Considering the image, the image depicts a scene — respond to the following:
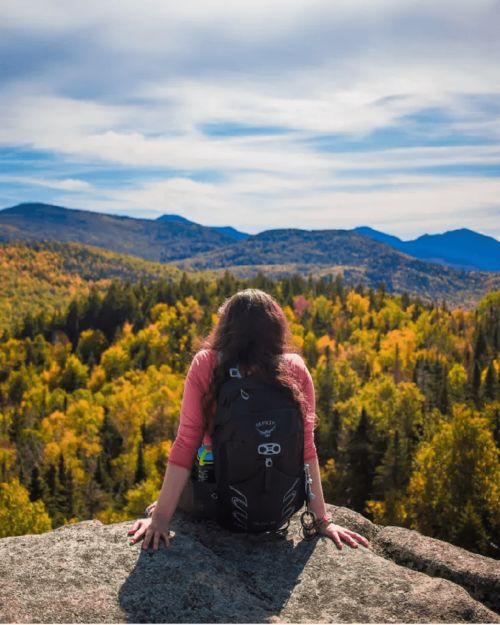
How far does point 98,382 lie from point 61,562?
14656 cm

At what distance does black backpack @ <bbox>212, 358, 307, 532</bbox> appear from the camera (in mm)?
6523

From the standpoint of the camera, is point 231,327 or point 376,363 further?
point 376,363

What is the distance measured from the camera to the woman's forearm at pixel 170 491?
22.2ft

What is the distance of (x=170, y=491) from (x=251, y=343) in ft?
6.16

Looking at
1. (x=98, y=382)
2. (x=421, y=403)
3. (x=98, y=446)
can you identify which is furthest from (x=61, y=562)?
(x=98, y=382)

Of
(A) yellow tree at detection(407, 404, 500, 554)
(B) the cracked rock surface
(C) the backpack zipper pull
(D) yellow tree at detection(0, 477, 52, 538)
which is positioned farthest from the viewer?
(D) yellow tree at detection(0, 477, 52, 538)

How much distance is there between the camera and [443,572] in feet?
24.6

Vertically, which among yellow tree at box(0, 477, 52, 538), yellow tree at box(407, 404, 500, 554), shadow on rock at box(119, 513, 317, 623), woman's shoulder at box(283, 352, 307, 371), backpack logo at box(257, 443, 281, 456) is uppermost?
woman's shoulder at box(283, 352, 307, 371)

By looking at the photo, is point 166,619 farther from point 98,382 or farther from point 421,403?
point 98,382

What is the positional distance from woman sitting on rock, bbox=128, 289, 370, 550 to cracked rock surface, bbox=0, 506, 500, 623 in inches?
17.4

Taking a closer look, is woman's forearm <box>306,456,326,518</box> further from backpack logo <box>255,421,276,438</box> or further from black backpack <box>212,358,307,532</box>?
backpack logo <box>255,421,276,438</box>

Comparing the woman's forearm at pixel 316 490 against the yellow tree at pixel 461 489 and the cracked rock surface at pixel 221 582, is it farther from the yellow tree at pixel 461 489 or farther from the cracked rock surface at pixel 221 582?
the yellow tree at pixel 461 489

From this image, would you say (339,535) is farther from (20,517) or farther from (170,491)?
(20,517)

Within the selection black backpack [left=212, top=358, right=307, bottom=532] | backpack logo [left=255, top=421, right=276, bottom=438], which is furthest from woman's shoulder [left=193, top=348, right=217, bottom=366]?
backpack logo [left=255, top=421, right=276, bottom=438]
